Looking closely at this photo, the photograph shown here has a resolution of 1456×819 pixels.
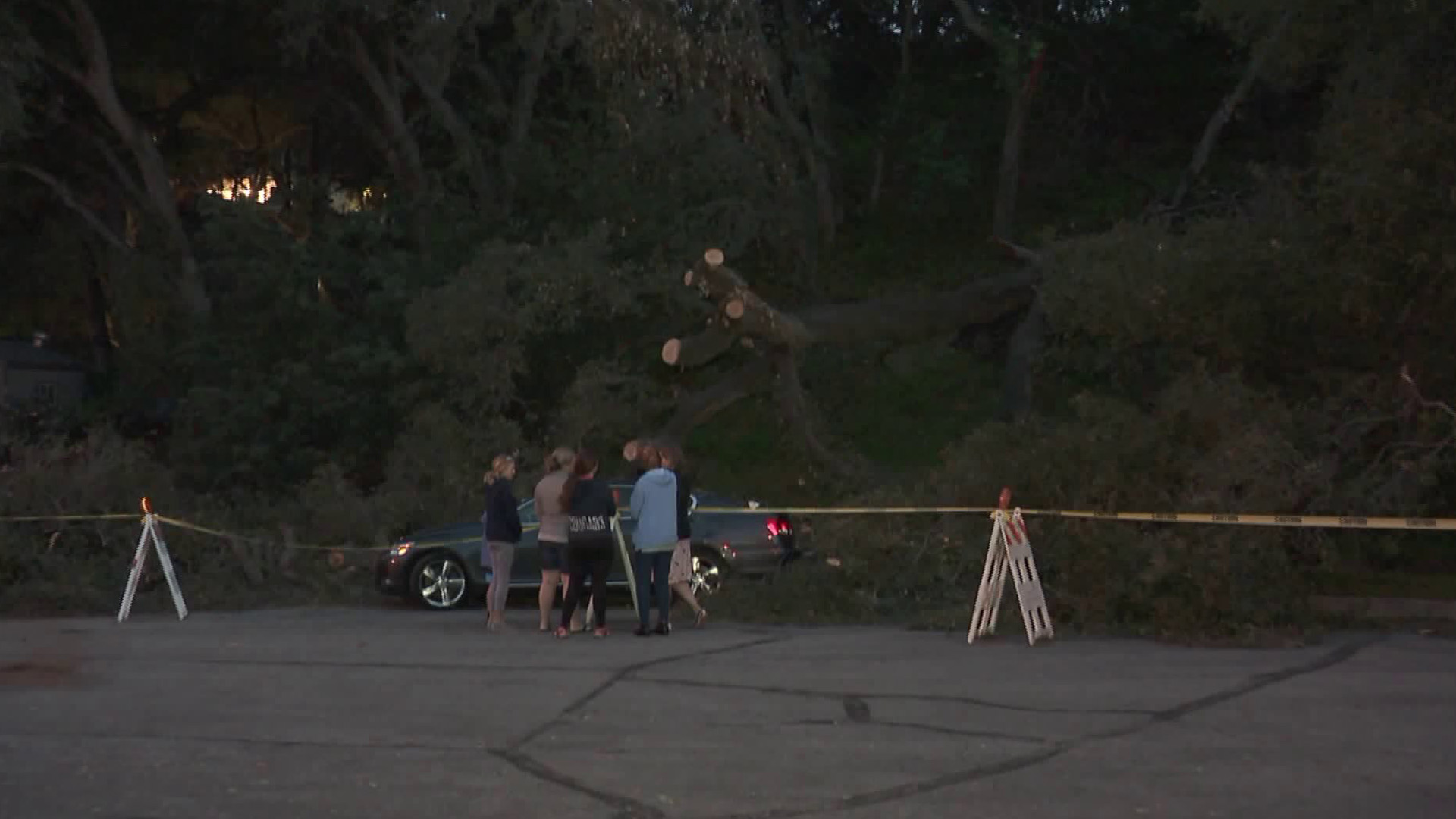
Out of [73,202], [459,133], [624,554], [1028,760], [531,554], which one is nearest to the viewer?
[1028,760]

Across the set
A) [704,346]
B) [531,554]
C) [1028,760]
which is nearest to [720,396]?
[704,346]

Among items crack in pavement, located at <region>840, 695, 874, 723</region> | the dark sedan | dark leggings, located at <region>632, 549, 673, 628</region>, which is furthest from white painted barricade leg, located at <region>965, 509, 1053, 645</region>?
the dark sedan

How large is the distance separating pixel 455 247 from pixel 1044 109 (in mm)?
11612

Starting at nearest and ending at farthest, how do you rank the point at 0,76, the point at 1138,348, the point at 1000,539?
1. the point at 1000,539
2. the point at 1138,348
3. the point at 0,76

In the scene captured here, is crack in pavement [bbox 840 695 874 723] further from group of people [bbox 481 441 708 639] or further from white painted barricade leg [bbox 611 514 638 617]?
white painted barricade leg [bbox 611 514 638 617]

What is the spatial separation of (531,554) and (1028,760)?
956 centimetres

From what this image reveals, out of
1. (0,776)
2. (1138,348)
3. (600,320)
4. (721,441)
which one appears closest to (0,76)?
(600,320)

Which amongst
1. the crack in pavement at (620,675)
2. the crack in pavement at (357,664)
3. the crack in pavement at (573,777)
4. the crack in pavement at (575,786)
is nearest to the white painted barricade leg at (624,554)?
the crack in pavement at (620,675)

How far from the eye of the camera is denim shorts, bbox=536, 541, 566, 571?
14219 millimetres

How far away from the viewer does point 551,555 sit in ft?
46.8

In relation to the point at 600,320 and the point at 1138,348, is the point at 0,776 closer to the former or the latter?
the point at 1138,348

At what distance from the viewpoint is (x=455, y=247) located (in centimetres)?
2556

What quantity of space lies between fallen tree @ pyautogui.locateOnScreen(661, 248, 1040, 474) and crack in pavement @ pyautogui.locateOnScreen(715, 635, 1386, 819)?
309 inches

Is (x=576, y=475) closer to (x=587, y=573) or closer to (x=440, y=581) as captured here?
(x=587, y=573)
